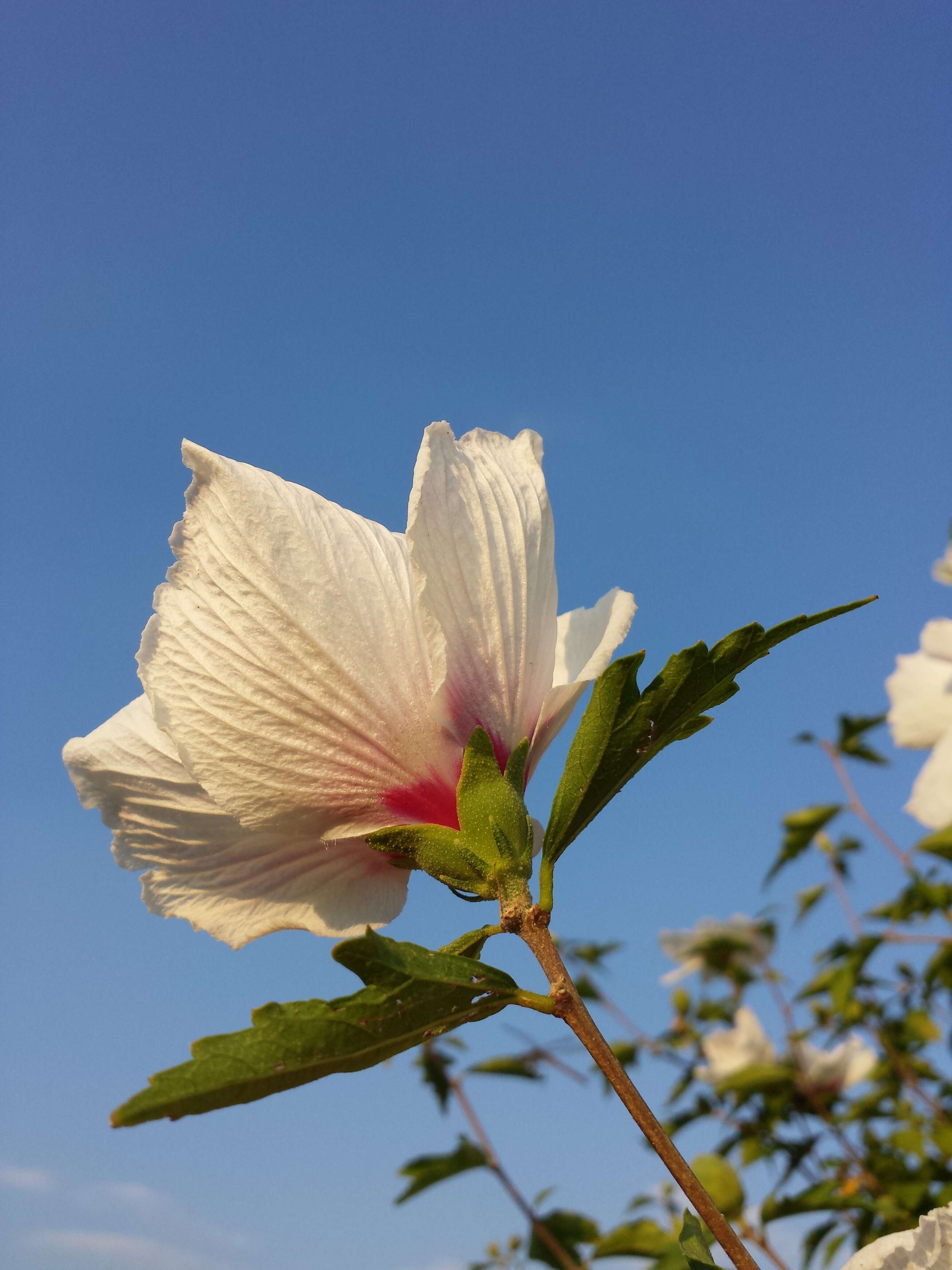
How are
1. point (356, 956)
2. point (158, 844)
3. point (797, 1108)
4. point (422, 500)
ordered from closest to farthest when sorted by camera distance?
point (356, 956) < point (422, 500) < point (158, 844) < point (797, 1108)

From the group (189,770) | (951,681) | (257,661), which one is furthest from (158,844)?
(951,681)

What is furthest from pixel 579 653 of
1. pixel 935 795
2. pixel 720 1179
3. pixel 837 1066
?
pixel 837 1066

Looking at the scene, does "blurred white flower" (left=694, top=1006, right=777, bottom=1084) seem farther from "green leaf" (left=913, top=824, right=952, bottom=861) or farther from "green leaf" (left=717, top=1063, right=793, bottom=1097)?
"green leaf" (left=913, top=824, right=952, bottom=861)

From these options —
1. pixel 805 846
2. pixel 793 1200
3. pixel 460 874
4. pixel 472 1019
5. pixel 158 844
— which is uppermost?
pixel 805 846

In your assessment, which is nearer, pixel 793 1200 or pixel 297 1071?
pixel 297 1071

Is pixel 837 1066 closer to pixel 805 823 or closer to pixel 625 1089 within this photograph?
pixel 805 823

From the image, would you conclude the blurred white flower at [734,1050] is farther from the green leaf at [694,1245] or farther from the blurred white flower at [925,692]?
the green leaf at [694,1245]

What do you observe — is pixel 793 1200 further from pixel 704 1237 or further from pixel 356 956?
pixel 356 956

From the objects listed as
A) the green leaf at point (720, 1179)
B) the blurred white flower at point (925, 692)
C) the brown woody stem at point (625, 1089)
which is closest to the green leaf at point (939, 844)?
the blurred white flower at point (925, 692)
